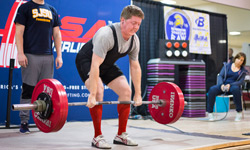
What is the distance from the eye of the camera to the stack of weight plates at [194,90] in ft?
16.3

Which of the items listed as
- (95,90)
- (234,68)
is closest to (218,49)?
(234,68)

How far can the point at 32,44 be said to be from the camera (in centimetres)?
308

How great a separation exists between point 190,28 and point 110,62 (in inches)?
149

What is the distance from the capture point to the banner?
221 inches

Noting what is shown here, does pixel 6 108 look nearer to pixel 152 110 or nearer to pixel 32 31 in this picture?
pixel 32 31

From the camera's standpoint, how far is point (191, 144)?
95.6 inches

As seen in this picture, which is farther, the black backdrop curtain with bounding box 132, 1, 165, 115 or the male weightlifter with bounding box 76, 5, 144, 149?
the black backdrop curtain with bounding box 132, 1, 165, 115

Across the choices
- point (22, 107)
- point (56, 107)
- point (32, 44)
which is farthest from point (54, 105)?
point (32, 44)

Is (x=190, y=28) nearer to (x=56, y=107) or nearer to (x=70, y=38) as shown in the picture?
(x=70, y=38)

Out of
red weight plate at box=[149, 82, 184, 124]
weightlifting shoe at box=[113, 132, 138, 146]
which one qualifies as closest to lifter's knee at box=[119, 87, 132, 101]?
weightlifting shoe at box=[113, 132, 138, 146]

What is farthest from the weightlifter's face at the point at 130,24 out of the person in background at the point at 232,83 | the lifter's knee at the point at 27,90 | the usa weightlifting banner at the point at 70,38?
the person in background at the point at 232,83

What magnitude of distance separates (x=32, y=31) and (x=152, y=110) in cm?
138

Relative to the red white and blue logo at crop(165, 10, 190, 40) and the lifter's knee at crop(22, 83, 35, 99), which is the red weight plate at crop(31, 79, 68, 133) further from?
the red white and blue logo at crop(165, 10, 190, 40)

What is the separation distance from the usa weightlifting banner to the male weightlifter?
1.79 meters
